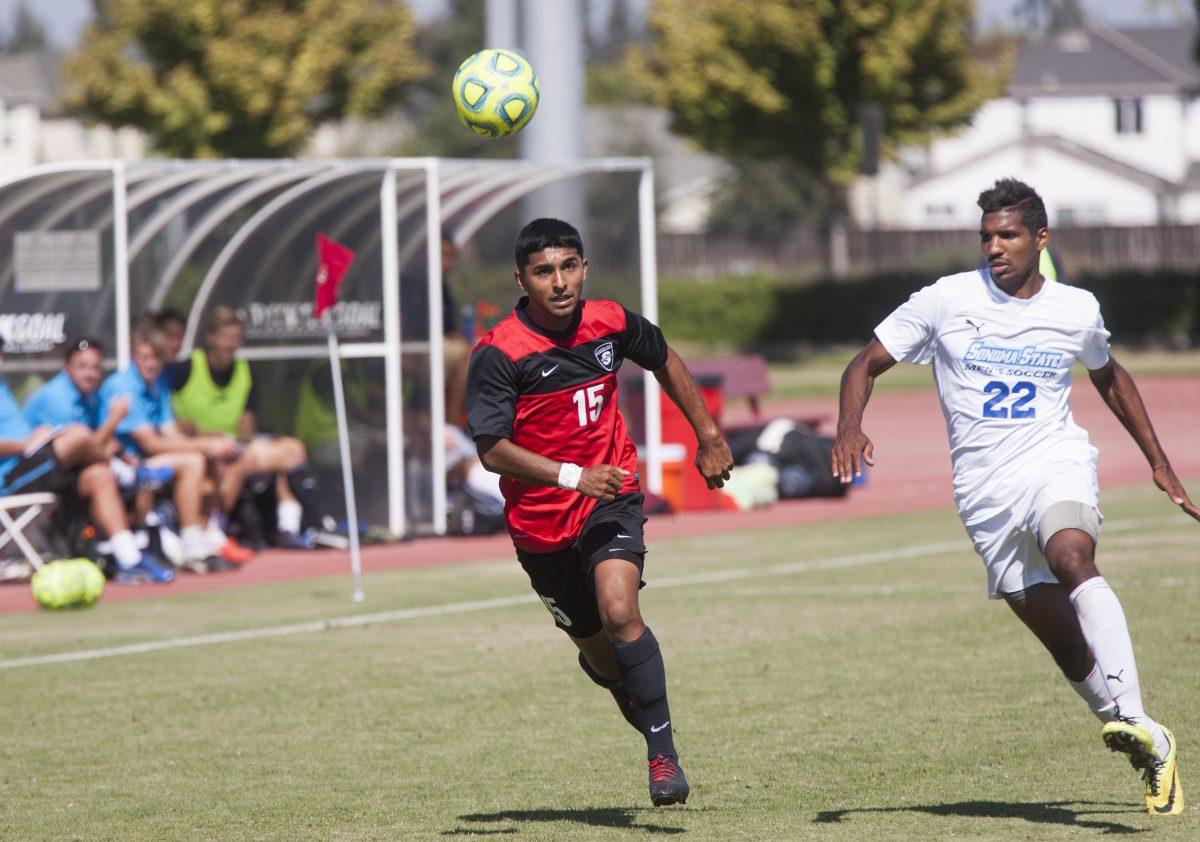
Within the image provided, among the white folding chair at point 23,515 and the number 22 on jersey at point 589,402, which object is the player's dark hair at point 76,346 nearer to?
the white folding chair at point 23,515

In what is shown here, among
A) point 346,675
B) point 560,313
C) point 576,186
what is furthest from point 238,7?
point 560,313

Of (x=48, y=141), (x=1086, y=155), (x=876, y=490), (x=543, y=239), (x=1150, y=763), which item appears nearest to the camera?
(x=1150, y=763)

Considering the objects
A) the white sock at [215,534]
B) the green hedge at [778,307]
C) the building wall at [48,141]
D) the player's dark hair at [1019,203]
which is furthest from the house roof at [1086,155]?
the player's dark hair at [1019,203]

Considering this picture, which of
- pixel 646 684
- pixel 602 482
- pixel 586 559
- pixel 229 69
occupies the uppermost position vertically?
pixel 229 69

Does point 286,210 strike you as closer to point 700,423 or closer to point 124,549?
point 124,549

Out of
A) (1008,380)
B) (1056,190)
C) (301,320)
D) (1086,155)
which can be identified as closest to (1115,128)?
(1056,190)

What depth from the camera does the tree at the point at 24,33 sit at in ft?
511

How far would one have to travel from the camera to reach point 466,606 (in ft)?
39.4

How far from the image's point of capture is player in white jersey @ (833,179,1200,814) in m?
6.26

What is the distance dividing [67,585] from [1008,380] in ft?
26.1

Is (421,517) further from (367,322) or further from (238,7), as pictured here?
(238,7)

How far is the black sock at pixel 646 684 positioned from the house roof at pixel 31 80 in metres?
84.8

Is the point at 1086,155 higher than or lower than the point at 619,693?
higher

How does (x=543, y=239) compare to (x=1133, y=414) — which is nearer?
(x=543, y=239)
